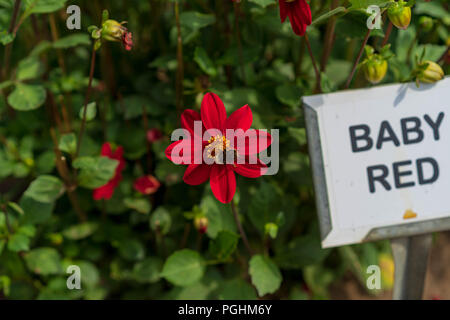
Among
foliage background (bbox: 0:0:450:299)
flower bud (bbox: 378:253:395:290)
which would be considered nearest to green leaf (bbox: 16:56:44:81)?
foliage background (bbox: 0:0:450:299)

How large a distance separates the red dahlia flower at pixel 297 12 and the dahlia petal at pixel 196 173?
0.77ft

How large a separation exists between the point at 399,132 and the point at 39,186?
65 cm

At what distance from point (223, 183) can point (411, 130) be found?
1.10 ft

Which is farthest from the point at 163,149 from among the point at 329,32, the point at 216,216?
the point at 329,32

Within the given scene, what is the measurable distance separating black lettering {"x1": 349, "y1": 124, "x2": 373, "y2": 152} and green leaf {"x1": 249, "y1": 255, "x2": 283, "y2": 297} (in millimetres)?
280

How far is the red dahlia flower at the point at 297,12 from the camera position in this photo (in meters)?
0.59

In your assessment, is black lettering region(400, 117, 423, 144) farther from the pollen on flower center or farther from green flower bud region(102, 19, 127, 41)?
green flower bud region(102, 19, 127, 41)

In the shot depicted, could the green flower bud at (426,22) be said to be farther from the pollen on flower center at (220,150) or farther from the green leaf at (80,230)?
the green leaf at (80,230)

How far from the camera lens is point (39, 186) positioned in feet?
2.64

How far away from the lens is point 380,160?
2.28 ft
